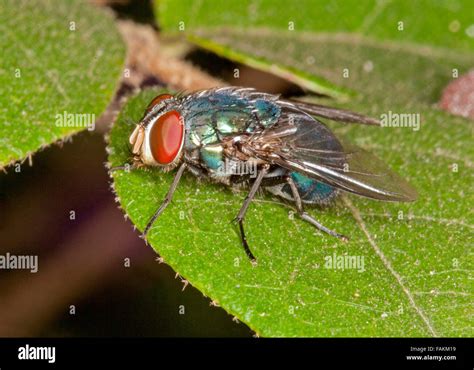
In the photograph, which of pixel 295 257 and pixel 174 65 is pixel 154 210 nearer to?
pixel 295 257

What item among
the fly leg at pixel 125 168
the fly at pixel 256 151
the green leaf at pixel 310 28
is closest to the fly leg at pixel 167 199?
the fly at pixel 256 151

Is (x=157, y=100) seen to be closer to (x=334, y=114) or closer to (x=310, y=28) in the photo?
(x=334, y=114)

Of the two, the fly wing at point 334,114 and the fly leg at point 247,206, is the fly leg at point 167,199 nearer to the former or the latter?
the fly leg at point 247,206

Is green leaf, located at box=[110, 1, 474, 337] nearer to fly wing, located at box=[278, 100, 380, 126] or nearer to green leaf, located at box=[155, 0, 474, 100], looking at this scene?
fly wing, located at box=[278, 100, 380, 126]

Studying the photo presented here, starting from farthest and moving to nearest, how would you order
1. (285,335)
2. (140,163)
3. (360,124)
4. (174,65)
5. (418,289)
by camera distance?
(174,65) < (360,124) < (140,163) < (418,289) < (285,335)

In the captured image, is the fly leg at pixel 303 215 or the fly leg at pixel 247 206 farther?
the fly leg at pixel 303 215

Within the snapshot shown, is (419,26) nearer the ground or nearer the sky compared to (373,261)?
nearer the sky

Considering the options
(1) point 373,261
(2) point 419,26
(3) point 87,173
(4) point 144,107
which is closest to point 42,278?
(3) point 87,173
